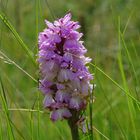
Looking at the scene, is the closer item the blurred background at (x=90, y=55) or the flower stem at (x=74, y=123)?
the flower stem at (x=74, y=123)

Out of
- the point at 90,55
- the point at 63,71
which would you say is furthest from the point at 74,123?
the point at 90,55

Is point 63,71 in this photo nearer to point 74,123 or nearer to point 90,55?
point 74,123

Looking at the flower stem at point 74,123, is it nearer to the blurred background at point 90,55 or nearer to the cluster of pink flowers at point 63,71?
the cluster of pink flowers at point 63,71

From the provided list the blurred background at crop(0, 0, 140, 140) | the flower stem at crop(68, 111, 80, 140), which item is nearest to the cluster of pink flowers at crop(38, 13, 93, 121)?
the flower stem at crop(68, 111, 80, 140)

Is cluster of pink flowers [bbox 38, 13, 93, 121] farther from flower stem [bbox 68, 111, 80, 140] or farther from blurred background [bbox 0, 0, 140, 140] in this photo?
blurred background [bbox 0, 0, 140, 140]

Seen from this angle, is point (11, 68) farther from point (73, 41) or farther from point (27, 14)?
point (73, 41)

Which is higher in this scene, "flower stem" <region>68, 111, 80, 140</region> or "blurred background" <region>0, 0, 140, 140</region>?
"blurred background" <region>0, 0, 140, 140</region>

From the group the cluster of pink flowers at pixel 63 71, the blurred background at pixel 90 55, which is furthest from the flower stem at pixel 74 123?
the blurred background at pixel 90 55

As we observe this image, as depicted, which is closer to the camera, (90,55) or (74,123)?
(74,123)

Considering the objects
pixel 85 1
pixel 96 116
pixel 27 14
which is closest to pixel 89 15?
pixel 85 1

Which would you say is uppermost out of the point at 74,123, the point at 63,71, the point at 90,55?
the point at 90,55
